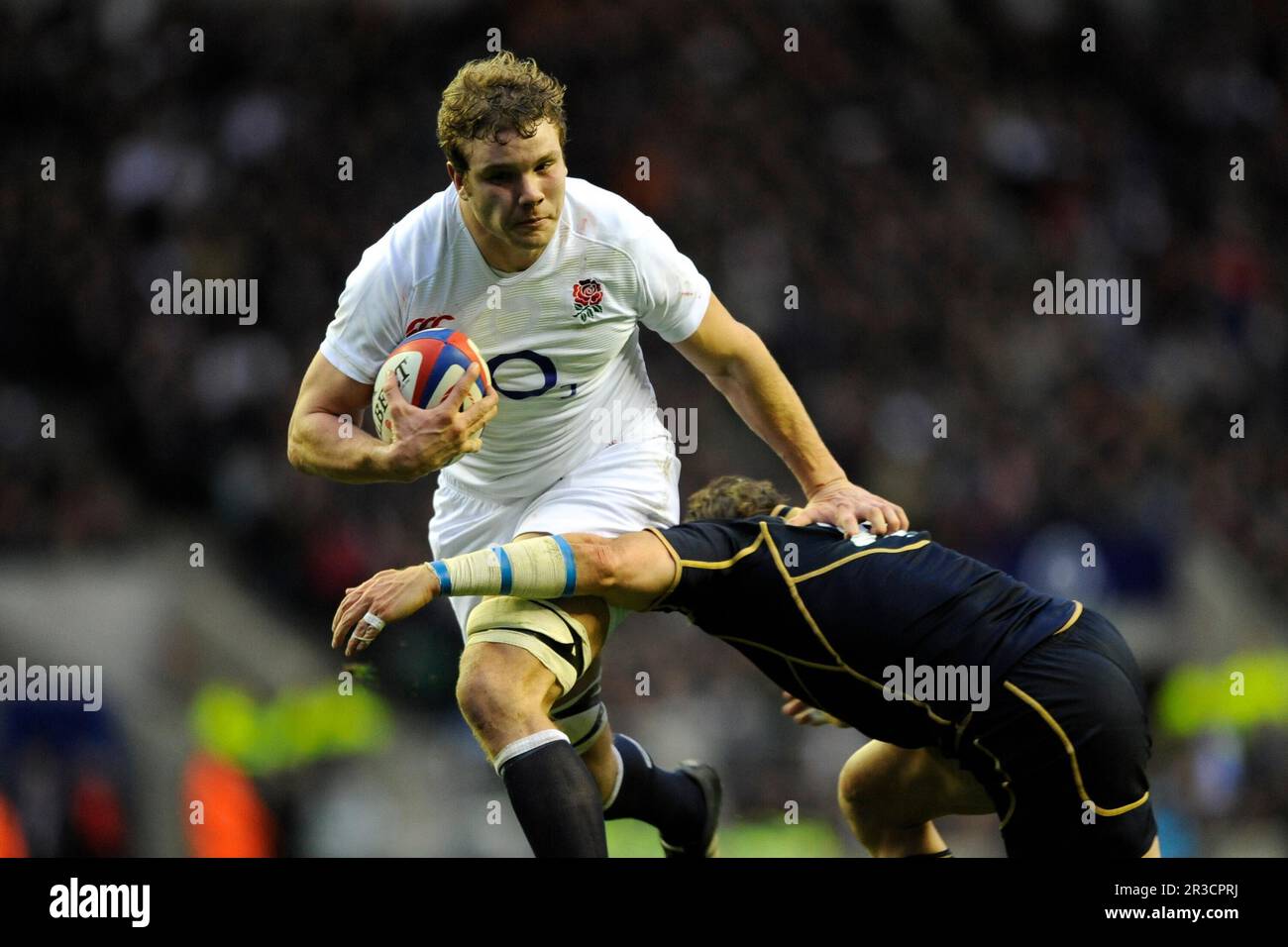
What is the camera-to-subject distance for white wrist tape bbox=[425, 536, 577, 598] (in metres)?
4.31

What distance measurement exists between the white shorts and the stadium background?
8.45 ft

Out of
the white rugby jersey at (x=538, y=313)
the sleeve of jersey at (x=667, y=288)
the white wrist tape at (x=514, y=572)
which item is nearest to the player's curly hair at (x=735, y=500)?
the white rugby jersey at (x=538, y=313)

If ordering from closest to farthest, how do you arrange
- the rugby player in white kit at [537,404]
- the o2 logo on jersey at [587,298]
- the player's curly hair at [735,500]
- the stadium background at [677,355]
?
the rugby player in white kit at [537,404] < the o2 logo on jersey at [587,298] < the player's curly hair at [735,500] < the stadium background at [677,355]

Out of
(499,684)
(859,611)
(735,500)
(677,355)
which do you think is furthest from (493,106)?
(677,355)

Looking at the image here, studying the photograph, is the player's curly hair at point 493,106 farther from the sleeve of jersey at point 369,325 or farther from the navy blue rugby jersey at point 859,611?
the navy blue rugby jersey at point 859,611

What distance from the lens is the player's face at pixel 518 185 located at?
4461mm

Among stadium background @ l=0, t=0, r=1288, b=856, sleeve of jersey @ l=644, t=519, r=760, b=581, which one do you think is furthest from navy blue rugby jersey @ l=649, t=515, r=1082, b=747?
stadium background @ l=0, t=0, r=1288, b=856

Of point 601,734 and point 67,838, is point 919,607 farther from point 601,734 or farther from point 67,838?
point 67,838

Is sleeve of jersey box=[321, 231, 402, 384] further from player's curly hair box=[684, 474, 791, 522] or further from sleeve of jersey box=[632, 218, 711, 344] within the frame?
player's curly hair box=[684, 474, 791, 522]

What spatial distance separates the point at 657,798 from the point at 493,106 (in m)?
2.37

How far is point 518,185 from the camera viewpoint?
4484mm

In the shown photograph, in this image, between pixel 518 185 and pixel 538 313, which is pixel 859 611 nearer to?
pixel 538 313

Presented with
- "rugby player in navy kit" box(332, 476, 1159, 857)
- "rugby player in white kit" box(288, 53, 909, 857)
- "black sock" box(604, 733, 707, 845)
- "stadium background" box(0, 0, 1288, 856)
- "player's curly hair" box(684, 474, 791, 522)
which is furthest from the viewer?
"stadium background" box(0, 0, 1288, 856)

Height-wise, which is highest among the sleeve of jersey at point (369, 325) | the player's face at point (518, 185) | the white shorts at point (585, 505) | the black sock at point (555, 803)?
the player's face at point (518, 185)
